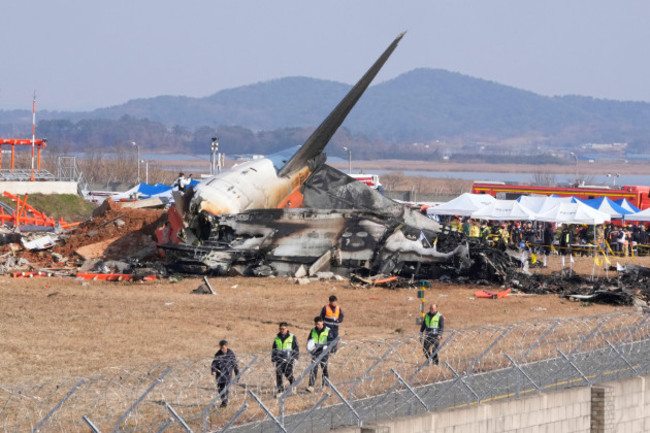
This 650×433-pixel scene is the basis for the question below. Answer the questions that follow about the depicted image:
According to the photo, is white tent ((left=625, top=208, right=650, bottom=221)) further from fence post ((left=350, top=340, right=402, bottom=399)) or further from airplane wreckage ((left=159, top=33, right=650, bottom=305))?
fence post ((left=350, top=340, right=402, bottom=399))

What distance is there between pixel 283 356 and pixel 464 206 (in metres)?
45.1

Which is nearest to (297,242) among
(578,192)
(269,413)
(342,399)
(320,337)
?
(320,337)

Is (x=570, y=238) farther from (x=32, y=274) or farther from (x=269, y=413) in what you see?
(x=269, y=413)

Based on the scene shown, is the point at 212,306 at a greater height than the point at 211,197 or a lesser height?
lesser

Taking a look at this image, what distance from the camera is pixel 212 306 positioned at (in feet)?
115

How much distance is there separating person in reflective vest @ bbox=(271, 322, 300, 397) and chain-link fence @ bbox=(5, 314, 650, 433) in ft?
0.48

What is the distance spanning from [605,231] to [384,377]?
156 ft

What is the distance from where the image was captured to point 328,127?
47.4 m

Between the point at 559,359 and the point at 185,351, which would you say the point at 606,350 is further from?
the point at 185,351

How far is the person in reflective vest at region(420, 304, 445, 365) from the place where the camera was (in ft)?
62.2

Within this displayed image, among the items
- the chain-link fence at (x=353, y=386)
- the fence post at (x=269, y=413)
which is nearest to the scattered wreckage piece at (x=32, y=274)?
the chain-link fence at (x=353, y=386)

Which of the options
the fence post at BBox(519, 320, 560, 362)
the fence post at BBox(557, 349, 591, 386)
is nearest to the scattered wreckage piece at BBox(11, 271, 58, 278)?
the fence post at BBox(519, 320, 560, 362)

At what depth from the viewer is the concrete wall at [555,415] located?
17375 millimetres

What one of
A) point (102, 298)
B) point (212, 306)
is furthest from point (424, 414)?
point (102, 298)
